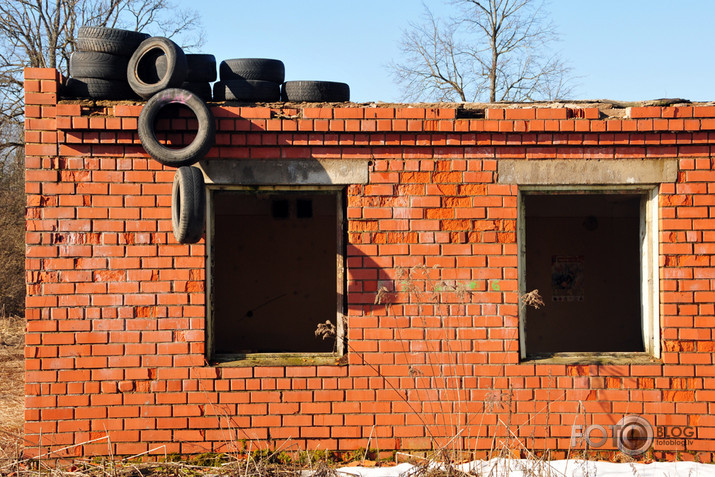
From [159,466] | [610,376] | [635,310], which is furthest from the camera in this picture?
[635,310]

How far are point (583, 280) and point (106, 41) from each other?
726 centimetres

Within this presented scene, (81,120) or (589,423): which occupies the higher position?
(81,120)

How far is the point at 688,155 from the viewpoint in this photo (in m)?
4.69

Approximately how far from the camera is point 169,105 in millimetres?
4492

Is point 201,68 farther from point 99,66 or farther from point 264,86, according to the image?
point 99,66

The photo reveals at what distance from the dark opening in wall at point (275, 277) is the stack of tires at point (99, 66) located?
437 centimetres

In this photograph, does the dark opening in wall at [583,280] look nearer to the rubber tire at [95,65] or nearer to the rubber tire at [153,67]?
the rubber tire at [153,67]

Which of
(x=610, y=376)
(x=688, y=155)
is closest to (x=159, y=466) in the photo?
(x=610, y=376)

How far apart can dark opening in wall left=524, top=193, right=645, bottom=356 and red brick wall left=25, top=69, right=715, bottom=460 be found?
426 cm

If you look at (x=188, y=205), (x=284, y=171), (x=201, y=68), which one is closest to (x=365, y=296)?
(x=284, y=171)

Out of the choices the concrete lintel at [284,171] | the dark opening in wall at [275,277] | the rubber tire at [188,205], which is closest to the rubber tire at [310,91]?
the concrete lintel at [284,171]

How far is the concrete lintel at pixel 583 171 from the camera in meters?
4.64

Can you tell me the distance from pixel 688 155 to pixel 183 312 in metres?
4.12

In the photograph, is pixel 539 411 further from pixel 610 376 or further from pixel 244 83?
pixel 244 83
